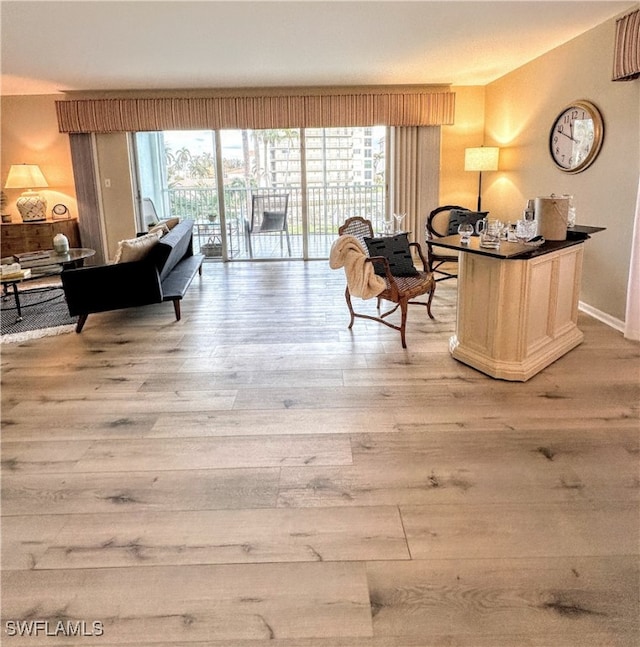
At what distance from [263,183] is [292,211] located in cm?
62

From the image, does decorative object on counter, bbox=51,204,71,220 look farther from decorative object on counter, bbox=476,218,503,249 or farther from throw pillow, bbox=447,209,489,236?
decorative object on counter, bbox=476,218,503,249

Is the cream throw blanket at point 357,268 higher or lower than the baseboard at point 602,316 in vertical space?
higher

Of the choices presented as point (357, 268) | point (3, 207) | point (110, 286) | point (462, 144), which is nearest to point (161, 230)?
point (110, 286)

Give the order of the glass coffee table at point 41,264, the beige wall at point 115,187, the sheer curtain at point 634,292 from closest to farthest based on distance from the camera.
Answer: the sheer curtain at point 634,292 → the glass coffee table at point 41,264 → the beige wall at point 115,187

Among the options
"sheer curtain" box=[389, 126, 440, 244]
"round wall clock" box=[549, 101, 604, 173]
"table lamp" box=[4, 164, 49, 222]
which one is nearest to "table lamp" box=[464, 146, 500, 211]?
"sheer curtain" box=[389, 126, 440, 244]

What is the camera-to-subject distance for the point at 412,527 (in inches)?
74.1

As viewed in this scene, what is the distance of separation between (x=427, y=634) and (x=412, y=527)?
0.46 meters

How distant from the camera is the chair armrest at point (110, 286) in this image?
4.20m

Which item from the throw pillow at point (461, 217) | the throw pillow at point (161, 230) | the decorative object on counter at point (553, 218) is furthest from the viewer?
the throw pillow at point (461, 217)

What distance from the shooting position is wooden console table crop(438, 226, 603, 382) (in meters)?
3.09

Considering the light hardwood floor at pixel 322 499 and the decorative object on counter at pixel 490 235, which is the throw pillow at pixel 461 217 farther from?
the light hardwood floor at pixel 322 499

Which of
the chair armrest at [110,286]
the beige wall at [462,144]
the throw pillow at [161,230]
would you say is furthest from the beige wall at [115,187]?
the beige wall at [462,144]

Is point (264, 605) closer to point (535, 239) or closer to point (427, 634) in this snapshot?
point (427, 634)

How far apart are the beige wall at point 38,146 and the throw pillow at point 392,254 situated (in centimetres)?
511
